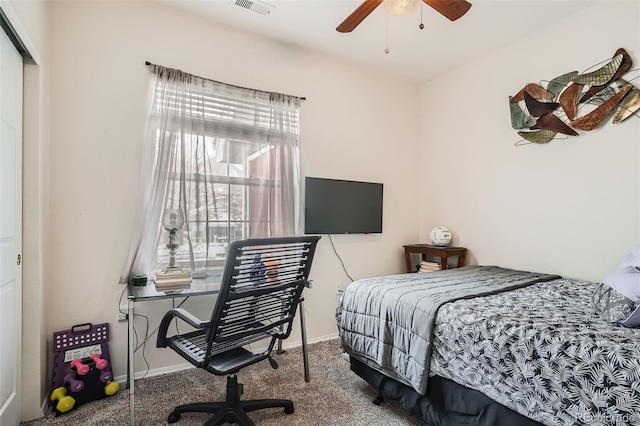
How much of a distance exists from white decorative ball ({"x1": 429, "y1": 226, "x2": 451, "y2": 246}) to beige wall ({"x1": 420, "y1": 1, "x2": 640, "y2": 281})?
4.4 inches

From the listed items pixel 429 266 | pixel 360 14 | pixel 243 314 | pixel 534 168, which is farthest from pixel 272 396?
pixel 534 168

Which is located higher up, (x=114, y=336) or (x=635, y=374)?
(x=635, y=374)

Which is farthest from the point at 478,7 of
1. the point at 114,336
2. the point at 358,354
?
the point at 114,336

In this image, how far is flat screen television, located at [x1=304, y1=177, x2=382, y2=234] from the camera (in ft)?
9.86

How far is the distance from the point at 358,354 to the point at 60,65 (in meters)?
2.68

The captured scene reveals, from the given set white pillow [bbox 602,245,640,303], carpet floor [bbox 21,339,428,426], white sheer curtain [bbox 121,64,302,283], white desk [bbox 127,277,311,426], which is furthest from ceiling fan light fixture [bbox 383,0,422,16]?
carpet floor [bbox 21,339,428,426]

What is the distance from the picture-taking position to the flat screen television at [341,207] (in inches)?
118

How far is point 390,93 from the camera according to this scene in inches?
143

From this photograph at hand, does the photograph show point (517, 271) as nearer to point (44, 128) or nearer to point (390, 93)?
point (390, 93)

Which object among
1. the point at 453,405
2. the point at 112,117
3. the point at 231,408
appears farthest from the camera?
the point at 112,117

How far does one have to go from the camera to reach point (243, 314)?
163 centimetres

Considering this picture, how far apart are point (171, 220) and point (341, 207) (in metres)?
1.53

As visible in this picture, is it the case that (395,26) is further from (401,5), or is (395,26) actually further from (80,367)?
(80,367)

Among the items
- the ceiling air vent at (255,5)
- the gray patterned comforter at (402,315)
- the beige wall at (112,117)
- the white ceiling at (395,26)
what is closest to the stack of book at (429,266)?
the gray patterned comforter at (402,315)
